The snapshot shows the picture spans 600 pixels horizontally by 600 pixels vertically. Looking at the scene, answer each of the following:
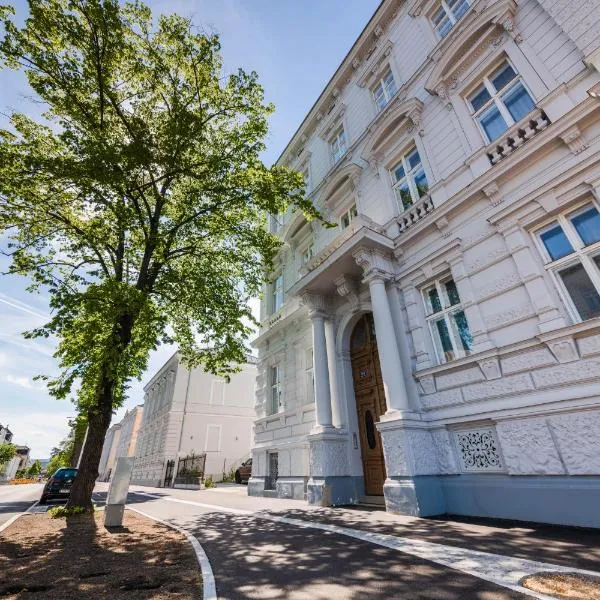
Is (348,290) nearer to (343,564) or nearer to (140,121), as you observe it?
(343,564)

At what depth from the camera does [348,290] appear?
10414 mm

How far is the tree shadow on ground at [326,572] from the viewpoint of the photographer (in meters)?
2.94

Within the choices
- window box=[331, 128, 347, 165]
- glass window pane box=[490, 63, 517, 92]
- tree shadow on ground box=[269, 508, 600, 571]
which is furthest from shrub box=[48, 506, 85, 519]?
glass window pane box=[490, 63, 517, 92]

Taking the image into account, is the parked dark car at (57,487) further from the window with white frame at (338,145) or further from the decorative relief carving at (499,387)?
the window with white frame at (338,145)

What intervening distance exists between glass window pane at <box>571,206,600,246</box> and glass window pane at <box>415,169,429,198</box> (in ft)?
12.8

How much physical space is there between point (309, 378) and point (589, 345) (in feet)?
27.8

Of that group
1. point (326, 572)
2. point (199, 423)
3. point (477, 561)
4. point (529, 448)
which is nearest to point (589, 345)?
point (529, 448)

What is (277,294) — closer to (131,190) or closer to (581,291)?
(131,190)

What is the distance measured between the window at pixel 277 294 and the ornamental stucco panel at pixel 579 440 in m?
11.8

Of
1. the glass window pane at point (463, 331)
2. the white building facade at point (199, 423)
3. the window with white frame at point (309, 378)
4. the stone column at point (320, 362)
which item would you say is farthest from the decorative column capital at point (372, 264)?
the white building facade at point (199, 423)

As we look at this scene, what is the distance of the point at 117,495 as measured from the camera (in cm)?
725

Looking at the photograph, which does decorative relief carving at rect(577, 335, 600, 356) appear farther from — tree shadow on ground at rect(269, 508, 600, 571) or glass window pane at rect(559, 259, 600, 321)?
tree shadow on ground at rect(269, 508, 600, 571)

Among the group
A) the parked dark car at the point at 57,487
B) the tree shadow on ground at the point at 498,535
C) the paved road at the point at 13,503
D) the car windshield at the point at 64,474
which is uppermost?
the car windshield at the point at 64,474

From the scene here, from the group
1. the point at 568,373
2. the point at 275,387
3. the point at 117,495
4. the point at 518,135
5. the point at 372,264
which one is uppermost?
the point at 518,135
